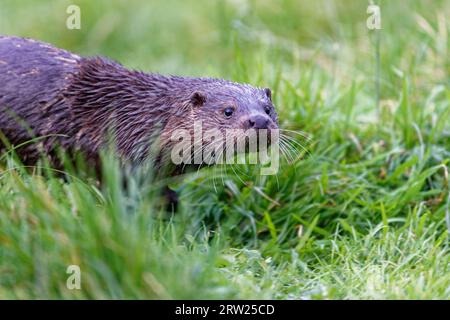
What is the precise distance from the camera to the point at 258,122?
4.62 meters

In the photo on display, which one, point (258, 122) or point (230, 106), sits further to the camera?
point (230, 106)

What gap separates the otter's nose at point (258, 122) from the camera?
4.62m

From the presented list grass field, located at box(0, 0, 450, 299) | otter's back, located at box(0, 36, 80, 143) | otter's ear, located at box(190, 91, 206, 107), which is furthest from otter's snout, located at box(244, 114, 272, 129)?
otter's back, located at box(0, 36, 80, 143)

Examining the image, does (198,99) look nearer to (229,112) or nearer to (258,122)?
(229,112)

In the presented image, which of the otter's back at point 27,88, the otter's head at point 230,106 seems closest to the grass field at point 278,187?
the otter's back at point 27,88

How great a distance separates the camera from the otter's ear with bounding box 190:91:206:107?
4.84 meters

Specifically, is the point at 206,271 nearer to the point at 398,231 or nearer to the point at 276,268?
the point at 276,268

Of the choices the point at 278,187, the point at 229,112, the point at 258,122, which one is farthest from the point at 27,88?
the point at 278,187

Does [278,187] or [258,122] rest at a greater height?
[258,122]

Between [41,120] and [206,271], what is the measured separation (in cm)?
183

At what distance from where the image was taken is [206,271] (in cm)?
371

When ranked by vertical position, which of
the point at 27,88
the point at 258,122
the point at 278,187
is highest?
the point at 27,88

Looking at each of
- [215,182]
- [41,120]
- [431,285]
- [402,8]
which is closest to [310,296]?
[431,285]

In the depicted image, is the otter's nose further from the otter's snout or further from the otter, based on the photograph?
the otter
